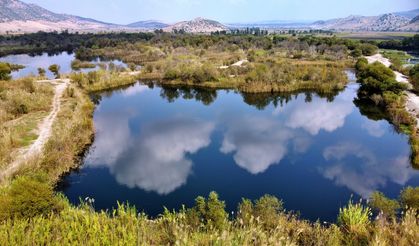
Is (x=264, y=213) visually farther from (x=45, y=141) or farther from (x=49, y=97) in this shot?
(x=49, y=97)

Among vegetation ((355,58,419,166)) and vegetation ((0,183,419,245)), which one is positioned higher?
vegetation ((0,183,419,245))

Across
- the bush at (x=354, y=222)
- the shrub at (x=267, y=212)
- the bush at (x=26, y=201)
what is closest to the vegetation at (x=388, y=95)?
the bush at (x=354, y=222)

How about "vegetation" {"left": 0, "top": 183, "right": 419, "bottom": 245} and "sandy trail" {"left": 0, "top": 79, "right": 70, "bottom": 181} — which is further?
"sandy trail" {"left": 0, "top": 79, "right": 70, "bottom": 181}

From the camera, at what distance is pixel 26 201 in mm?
14367

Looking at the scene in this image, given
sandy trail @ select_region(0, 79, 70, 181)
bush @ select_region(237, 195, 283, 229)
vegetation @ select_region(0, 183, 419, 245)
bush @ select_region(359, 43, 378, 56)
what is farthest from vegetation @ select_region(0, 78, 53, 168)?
bush @ select_region(359, 43, 378, 56)

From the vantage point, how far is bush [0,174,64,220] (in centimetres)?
1395

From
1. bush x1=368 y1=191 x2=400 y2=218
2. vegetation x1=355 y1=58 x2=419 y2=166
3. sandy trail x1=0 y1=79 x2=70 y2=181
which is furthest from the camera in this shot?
vegetation x1=355 y1=58 x2=419 y2=166

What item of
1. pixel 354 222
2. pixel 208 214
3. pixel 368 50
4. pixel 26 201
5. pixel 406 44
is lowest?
pixel 406 44

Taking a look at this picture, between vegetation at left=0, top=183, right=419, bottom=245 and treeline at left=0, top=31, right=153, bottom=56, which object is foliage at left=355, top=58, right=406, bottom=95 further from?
treeline at left=0, top=31, right=153, bottom=56

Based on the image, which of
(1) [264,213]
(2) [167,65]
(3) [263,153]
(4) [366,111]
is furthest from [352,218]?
(2) [167,65]

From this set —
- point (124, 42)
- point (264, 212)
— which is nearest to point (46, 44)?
point (124, 42)

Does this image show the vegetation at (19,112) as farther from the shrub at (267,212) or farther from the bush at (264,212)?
the shrub at (267,212)

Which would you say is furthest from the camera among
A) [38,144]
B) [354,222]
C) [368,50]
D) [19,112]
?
[368,50]

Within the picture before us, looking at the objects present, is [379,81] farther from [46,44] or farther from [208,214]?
[46,44]
